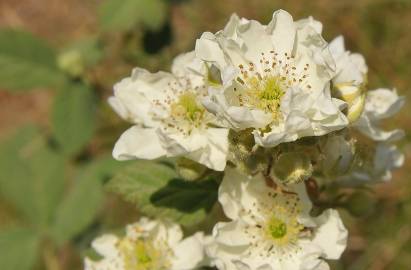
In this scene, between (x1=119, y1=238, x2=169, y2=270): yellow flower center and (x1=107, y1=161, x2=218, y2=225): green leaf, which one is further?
(x1=119, y1=238, x2=169, y2=270): yellow flower center

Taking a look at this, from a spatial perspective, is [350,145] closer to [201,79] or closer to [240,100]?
[240,100]

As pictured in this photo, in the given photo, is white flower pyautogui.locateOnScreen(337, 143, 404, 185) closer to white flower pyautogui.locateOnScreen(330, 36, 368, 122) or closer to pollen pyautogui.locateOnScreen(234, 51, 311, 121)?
white flower pyautogui.locateOnScreen(330, 36, 368, 122)

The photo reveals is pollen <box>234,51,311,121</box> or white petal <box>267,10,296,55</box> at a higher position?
white petal <box>267,10,296,55</box>

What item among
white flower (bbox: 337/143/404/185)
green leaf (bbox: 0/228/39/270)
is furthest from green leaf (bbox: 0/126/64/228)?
white flower (bbox: 337/143/404/185)

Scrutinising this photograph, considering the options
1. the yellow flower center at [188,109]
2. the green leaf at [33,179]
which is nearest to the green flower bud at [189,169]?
the yellow flower center at [188,109]

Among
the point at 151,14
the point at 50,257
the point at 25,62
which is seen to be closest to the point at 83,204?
the point at 50,257
